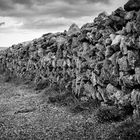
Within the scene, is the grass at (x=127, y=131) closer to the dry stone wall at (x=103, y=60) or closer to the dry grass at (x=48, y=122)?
the dry grass at (x=48, y=122)

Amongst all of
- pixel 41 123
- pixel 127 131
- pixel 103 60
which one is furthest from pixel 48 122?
pixel 103 60

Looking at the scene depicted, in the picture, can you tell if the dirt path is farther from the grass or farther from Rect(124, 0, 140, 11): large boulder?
Rect(124, 0, 140, 11): large boulder

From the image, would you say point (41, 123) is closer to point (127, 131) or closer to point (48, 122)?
point (48, 122)

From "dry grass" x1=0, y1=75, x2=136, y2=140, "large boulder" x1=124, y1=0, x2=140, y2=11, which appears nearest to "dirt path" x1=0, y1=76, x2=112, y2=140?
"dry grass" x1=0, y1=75, x2=136, y2=140

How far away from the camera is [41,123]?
1510 centimetres

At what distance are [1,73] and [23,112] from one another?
33.7 metres

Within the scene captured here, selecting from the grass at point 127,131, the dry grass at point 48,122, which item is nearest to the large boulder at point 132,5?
the dry grass at point 48,122

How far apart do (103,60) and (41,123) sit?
6349 mm

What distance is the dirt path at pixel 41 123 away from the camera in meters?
12.7

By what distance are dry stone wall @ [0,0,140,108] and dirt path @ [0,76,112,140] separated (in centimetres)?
253

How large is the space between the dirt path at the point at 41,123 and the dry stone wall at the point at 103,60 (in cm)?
253

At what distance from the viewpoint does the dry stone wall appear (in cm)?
1405

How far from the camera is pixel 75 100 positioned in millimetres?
19156

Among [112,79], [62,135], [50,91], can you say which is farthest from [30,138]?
[50,91]
